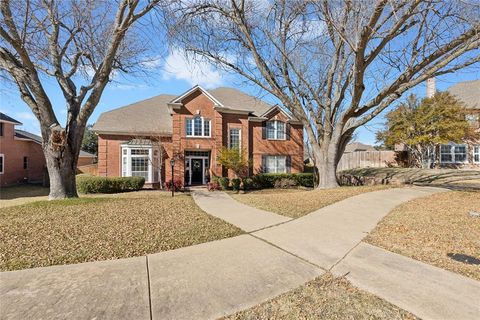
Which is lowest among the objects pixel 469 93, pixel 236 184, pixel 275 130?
pixel 236 184

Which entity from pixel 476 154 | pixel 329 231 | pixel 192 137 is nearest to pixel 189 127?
pixel 192 137

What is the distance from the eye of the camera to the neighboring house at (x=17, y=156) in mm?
19047

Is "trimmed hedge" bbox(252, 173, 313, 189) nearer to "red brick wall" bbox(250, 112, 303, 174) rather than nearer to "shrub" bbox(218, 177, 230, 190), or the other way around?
"red brick wall" bbox(250, 112, 303, 174)

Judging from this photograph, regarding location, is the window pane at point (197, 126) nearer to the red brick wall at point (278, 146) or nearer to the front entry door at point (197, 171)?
the front entry door at point (197, 171)

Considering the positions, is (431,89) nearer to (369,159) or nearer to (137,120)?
(369,159)

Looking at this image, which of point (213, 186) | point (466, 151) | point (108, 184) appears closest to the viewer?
point (108, 184)

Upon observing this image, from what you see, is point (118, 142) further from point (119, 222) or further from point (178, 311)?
point (178, 311)

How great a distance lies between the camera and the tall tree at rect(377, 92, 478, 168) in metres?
21.9

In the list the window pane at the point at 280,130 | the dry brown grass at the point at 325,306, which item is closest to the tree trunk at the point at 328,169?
the window pane at the point at 280,130

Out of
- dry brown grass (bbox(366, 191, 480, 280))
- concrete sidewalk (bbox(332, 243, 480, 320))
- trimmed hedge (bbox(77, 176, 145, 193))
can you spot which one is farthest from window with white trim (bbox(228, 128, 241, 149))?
concrete sidewalk (bbox(332, 243, 480, 320))

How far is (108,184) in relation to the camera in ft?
A: 48.0

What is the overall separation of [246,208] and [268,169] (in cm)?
1261

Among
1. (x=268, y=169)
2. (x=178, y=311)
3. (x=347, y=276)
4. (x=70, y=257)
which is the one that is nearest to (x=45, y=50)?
(x=70, y=257)

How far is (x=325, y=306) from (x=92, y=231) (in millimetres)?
4886
